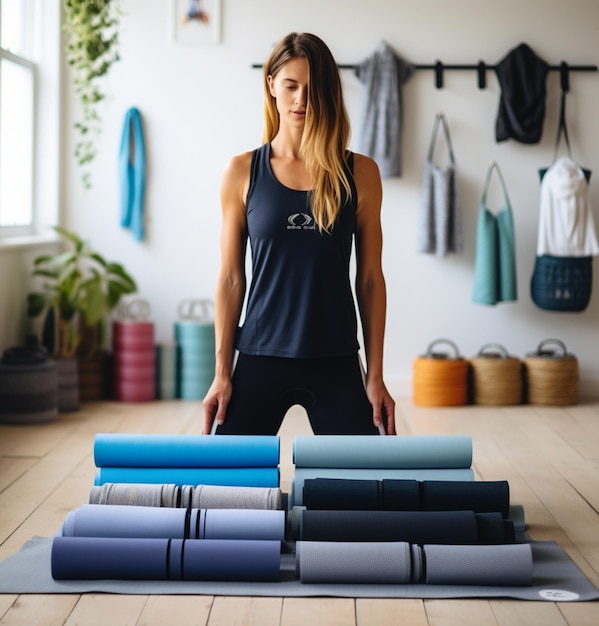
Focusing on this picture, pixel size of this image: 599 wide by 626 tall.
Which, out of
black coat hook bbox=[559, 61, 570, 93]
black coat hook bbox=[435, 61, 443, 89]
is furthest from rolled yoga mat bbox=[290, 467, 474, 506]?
black coat hook bbox=[559, 61, 570, 93]

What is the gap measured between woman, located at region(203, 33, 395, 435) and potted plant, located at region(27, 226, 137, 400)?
259 centimetres

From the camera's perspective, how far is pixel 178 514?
2664 millimetres

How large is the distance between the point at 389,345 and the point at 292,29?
1.84 metres

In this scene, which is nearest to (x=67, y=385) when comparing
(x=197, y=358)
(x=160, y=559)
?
(x=197, y=358)

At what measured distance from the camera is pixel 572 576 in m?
2.66

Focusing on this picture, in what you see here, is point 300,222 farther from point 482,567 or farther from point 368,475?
point 482,567

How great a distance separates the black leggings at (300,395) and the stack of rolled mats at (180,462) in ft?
0.19

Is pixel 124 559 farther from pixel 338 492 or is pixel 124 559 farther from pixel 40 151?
pixel 40 151

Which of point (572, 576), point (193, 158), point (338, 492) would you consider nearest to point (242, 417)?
point (338, 492)

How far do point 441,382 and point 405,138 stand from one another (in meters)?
1.38

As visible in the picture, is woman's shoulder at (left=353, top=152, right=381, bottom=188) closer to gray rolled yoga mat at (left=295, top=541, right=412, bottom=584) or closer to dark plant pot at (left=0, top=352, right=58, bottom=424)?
gray rolled yoga mat at (left=295, top=541, right=412, bottom=584)

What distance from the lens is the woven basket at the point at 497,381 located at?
5570mm

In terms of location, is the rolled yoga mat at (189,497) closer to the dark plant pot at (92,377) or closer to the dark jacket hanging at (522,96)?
the dark plant pot at (92,377)

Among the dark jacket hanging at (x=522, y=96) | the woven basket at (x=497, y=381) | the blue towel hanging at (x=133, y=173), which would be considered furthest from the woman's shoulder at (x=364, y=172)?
the blue towel hanging at (x=133, y=173)
